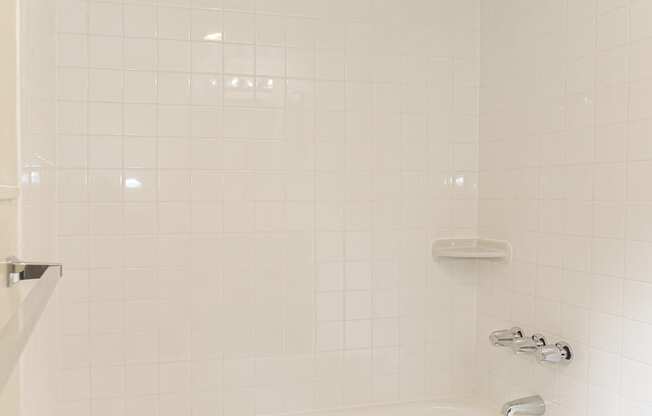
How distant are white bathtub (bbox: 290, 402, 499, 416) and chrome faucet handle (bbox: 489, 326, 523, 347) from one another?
35 centimetres

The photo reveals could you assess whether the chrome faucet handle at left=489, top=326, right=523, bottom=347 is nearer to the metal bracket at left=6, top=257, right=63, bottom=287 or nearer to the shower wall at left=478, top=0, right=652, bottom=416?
the shower wall at left=478, top=0, right=652, bottom=416

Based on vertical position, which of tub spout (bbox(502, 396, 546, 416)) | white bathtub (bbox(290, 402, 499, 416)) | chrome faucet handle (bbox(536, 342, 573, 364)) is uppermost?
chrome faucet handle (bbox(536, 342, 573, 364))

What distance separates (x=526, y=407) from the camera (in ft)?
5.82

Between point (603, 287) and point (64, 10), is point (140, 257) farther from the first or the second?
point (603, 287)

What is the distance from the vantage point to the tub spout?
176cm

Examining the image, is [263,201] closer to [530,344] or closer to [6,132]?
[530,344]

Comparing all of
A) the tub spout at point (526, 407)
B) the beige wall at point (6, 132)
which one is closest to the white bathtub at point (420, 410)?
the tub spout at point (526, 407)

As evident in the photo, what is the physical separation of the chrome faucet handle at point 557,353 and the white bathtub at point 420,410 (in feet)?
1.48

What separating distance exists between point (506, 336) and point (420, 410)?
465mm

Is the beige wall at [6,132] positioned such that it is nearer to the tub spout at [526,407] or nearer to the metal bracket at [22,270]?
the metal bracket at [22,270]

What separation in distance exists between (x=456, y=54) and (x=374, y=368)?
4.13 ft

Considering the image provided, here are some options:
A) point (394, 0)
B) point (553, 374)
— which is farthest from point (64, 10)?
point (553, 374)

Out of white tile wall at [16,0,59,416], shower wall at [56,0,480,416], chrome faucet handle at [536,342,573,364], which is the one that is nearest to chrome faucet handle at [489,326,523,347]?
chrome faucet handle at [536,342,573,364]

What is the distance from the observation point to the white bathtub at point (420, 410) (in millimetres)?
1995
